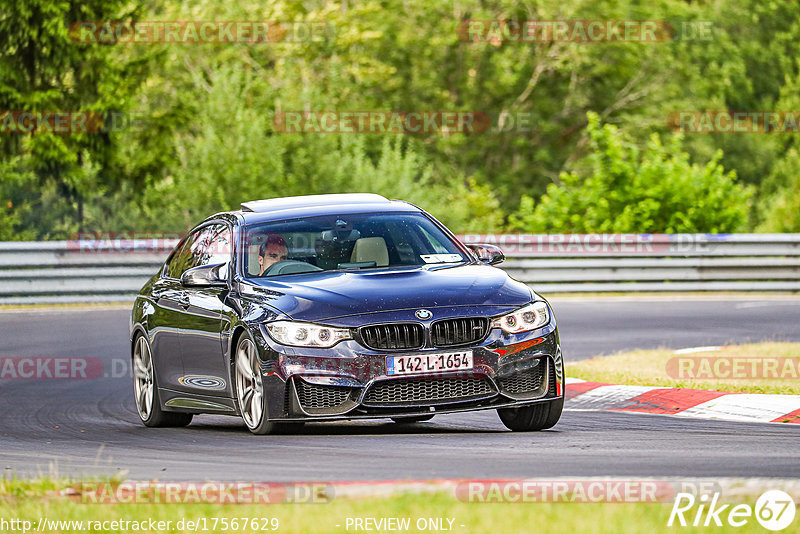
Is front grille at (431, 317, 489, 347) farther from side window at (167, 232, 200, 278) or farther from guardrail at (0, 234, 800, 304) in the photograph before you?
guardrail at (0, 234, 800, 304)

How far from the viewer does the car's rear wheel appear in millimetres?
9078

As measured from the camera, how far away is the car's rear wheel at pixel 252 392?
29.8ft

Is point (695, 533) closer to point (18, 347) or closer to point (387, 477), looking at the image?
point (387, 477)

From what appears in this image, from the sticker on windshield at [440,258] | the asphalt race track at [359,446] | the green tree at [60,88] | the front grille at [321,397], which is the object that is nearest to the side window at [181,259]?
the asphalt race track at [359,446]

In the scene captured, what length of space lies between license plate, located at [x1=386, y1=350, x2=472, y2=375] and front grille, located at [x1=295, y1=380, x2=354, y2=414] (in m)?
0.29

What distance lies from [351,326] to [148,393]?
2.88 meters

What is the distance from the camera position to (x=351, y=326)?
344 inches

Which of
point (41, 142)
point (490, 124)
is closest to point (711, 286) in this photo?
point (41, 142)

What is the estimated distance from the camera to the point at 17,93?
28812 millimetres

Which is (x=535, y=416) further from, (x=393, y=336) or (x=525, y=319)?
(x=393, y=336)

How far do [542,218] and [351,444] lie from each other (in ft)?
70.7

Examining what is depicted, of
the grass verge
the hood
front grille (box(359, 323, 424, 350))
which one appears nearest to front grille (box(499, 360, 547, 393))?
the hood

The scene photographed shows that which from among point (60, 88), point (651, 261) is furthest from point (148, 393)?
point (60, 88)

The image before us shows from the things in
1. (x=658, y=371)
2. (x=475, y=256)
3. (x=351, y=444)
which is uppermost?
(x=475, y=256)
